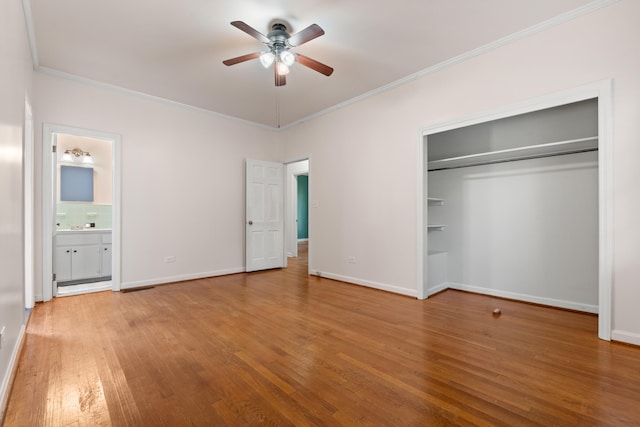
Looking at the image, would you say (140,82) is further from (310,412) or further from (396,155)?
(310,412)

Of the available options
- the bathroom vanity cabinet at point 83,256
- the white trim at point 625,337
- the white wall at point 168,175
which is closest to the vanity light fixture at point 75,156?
the bathroom vanity cabinet at point 83,256

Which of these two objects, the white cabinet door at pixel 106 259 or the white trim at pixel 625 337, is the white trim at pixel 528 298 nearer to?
the white trim at pixel 625 337

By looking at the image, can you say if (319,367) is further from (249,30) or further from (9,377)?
(249,30)

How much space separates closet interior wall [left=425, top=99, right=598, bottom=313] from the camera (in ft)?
10.6

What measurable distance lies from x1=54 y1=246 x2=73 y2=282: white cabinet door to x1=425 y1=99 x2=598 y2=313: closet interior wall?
542 cm

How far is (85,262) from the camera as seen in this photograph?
15.7ft

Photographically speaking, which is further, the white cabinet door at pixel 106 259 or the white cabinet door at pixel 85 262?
the white cabinet door at pixel 106 259

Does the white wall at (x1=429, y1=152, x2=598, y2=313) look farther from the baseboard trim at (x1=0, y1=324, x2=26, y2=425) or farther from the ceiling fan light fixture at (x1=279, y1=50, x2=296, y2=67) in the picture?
the baseboard trim at (x1=0, y1=324, x2=26, y2=425)

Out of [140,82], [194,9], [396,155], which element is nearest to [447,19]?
[396,155]

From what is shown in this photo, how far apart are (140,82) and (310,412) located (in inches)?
173

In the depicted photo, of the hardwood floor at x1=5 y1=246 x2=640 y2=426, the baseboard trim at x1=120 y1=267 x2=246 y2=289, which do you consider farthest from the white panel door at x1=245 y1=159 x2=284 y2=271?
the hardwood floor at x1=5 y1=246 x2=640 y2=426

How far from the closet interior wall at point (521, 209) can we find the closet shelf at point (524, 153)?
0.03 feet

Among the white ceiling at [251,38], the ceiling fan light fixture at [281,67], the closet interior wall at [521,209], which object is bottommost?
the closet interior wall at [521,209]

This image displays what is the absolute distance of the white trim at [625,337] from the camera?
2.35 meters
